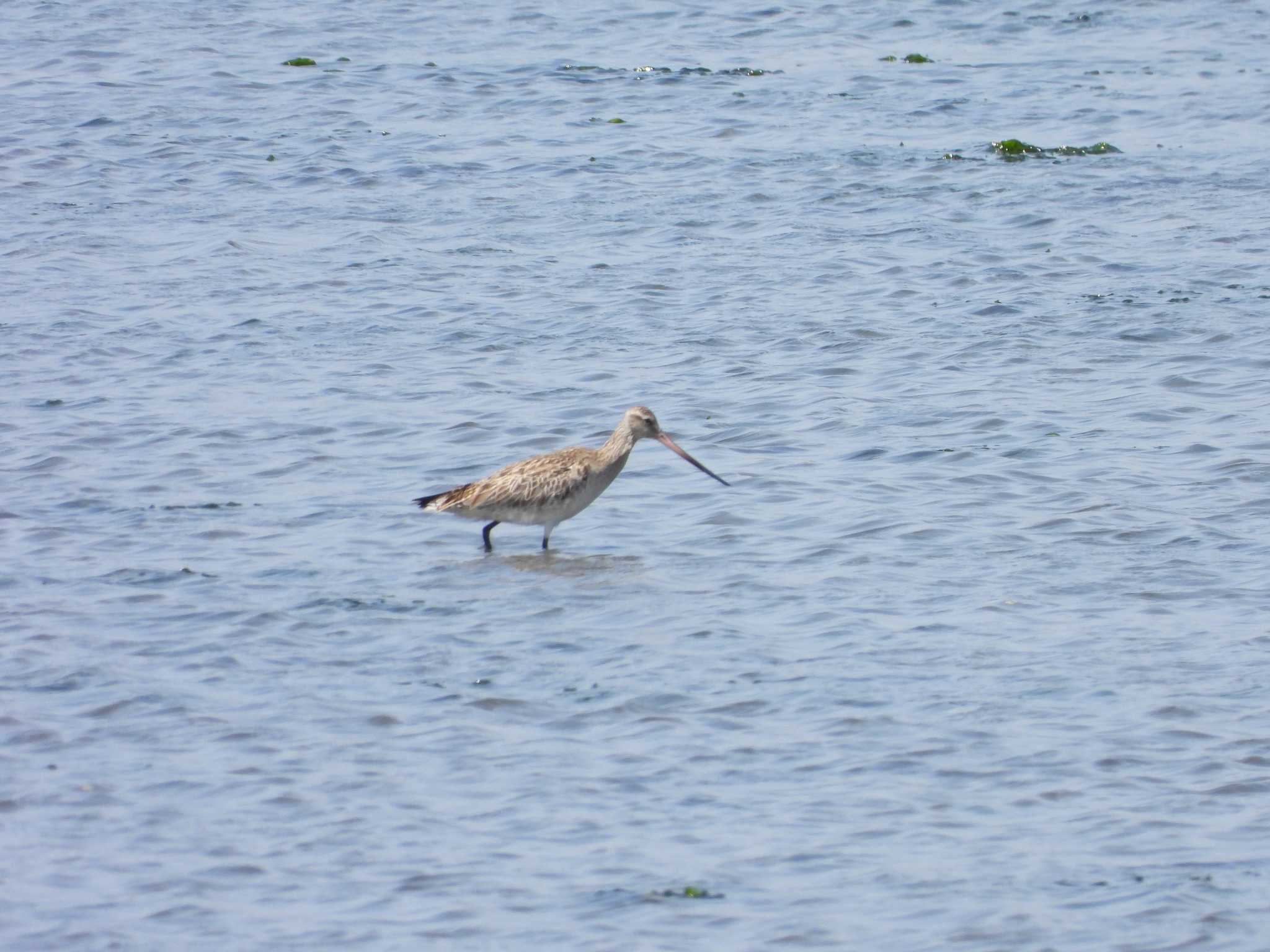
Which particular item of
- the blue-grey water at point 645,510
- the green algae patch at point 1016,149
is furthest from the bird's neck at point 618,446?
the green algae patch at point 1016,149

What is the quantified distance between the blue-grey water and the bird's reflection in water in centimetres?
5

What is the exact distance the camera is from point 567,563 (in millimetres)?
10383

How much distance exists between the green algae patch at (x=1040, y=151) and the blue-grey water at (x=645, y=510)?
15 cm

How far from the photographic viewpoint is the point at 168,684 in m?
8.25

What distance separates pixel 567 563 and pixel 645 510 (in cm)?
107

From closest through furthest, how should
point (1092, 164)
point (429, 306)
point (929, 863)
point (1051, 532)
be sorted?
point (929, 863), point (1051, 532), point (429, 306), point (1092, 164)

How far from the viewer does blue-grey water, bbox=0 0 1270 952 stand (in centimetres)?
673

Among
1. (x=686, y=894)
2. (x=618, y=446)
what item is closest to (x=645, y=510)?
(x=618, y=446)

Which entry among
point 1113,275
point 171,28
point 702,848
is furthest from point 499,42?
point 702,848

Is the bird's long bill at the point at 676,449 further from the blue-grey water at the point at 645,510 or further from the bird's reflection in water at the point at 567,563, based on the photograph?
the bird's reflection in water at the point at 567,563

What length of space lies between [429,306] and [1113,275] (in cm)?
514

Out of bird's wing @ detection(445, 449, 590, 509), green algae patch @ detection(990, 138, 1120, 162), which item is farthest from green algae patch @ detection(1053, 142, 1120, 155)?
bird's wing @ detection(445, 449, 590, 509)

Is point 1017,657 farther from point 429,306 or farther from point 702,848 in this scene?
point 429,306

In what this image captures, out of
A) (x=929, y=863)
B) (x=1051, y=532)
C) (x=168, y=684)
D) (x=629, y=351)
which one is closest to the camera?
(x=929, y=863)
